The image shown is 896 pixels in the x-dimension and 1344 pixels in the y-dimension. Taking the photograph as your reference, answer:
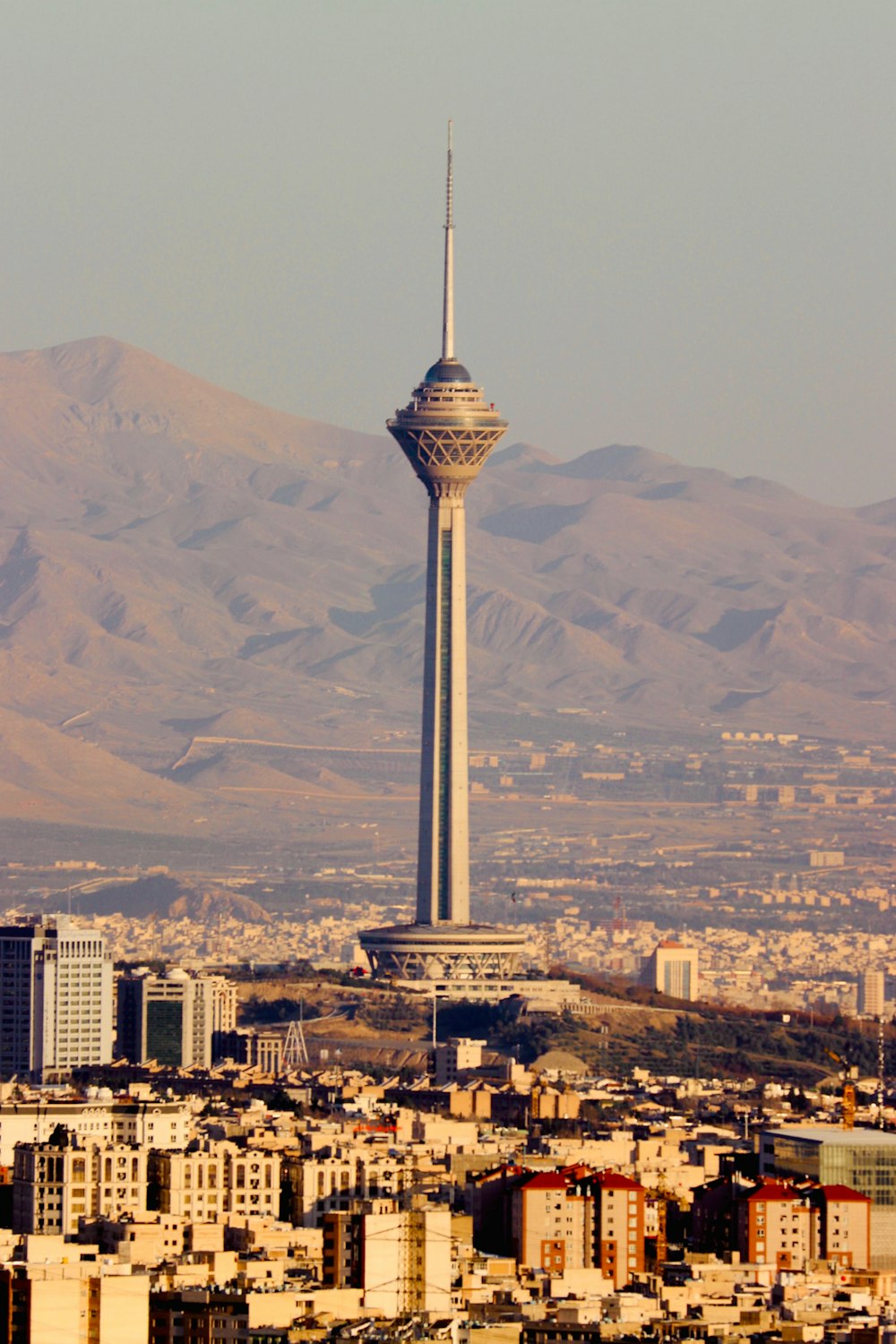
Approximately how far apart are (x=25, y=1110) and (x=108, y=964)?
1909 inches

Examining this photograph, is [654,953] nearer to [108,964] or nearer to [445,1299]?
[108,964]

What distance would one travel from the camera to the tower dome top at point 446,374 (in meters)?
166

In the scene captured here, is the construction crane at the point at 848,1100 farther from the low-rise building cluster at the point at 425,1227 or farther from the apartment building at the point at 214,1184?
the apartment building at the point at 214,1184

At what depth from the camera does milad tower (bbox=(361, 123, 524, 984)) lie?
160750 mm

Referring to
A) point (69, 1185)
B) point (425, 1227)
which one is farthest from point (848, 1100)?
point (425, 1227)

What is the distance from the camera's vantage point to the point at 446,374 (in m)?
167

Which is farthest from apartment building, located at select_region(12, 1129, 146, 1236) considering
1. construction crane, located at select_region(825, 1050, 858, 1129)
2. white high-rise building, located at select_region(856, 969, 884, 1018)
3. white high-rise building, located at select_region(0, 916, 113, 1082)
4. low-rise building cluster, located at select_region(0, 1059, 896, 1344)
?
white high-rise building, located at select_region(856, 969, 884, 1018)

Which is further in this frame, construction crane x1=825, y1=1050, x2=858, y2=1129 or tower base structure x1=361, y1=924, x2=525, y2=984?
tower base structure x1=361, y1=924, x2=525, y2=984

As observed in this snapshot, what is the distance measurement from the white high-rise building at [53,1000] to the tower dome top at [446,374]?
1471 inches

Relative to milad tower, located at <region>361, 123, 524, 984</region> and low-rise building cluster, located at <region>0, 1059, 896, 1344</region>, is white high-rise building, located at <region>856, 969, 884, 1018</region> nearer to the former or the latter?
milad tower, located at <region>361, 123, 524, 984</region>

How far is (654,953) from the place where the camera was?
181625 mm

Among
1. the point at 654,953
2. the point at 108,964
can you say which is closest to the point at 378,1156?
the point at 108,964

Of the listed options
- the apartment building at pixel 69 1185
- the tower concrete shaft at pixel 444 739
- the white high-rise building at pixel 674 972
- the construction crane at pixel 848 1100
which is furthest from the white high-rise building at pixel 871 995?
the apartment building at pixel 69 1185

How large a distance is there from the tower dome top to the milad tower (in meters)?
0.03
